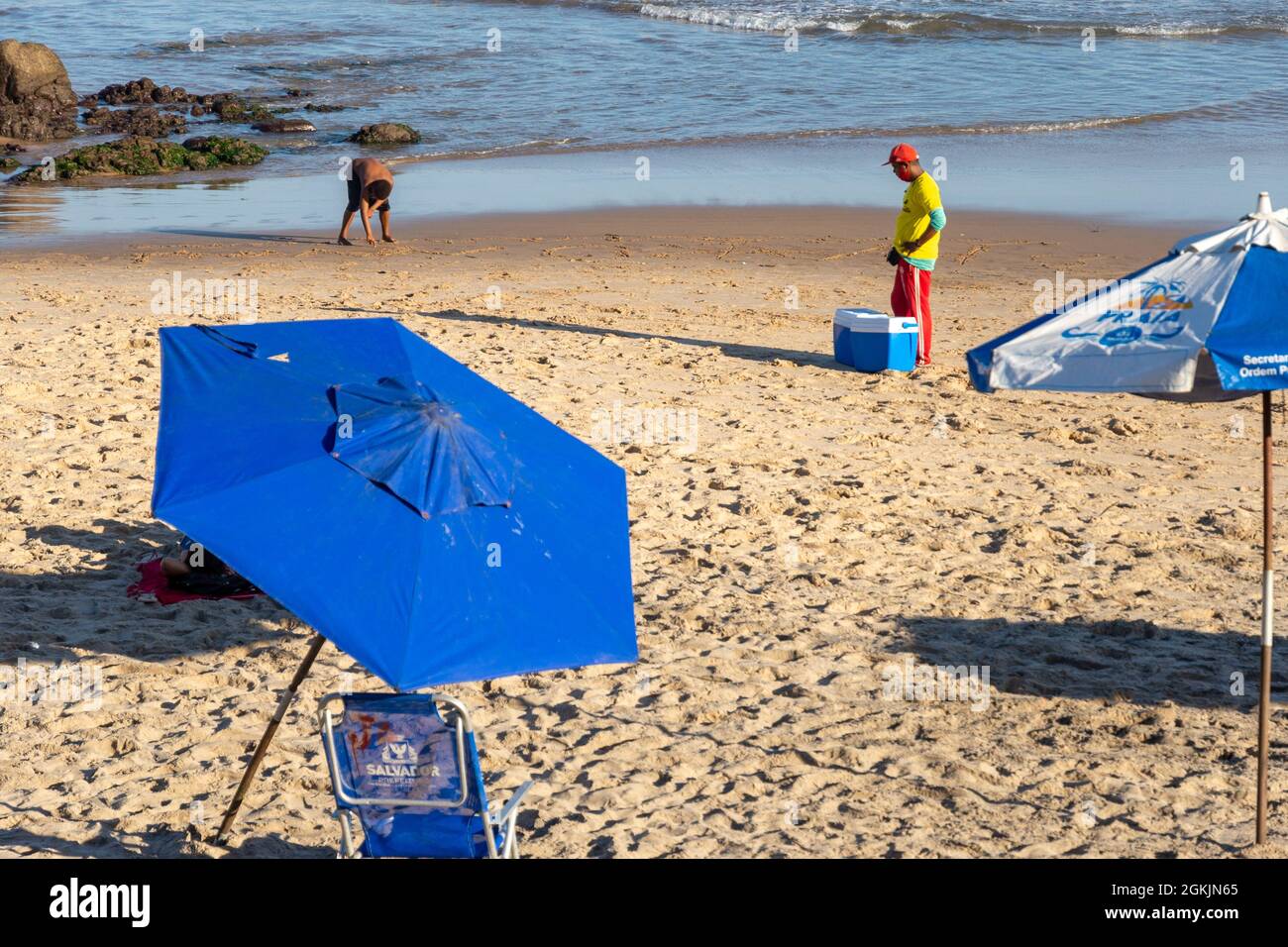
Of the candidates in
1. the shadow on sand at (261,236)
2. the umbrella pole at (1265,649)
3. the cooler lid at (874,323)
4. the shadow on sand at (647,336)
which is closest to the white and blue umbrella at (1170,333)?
the umbrella pole at (1265,649)

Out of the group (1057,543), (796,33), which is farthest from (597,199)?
(796,33)

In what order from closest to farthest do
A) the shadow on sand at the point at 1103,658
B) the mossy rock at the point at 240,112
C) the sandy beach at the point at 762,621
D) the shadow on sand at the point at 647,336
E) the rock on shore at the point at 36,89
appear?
the sandy beach at the point at 762,621
the shadow on sand at the point at 1103,658
the shadow on sand at the point at 647,336
the rock on shore at the point at 36,89
the mossy rock at the point at 240,112

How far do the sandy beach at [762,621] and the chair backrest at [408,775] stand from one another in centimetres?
58

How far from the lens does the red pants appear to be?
10281 mm

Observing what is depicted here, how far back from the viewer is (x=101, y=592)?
258 inches

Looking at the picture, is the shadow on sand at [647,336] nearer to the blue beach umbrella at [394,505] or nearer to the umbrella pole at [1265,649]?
the umbrella pole at [1265,649]

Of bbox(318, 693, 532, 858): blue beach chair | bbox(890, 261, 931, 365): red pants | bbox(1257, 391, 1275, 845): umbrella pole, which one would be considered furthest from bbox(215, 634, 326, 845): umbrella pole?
bbox(890, 261, 931, 365): red pants

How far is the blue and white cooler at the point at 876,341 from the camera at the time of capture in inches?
396

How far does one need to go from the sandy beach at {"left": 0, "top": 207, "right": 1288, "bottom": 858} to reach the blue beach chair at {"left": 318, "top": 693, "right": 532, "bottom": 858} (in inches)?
22.4

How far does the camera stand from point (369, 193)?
571 inches

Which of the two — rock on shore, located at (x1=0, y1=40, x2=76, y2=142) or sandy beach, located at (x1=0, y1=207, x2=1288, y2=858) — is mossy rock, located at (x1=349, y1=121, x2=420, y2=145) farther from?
sandy beach, located at (x1=0, y1=207, x2=1288, y2=858)

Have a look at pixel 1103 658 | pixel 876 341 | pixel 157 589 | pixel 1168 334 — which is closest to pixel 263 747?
pixel 157 589
